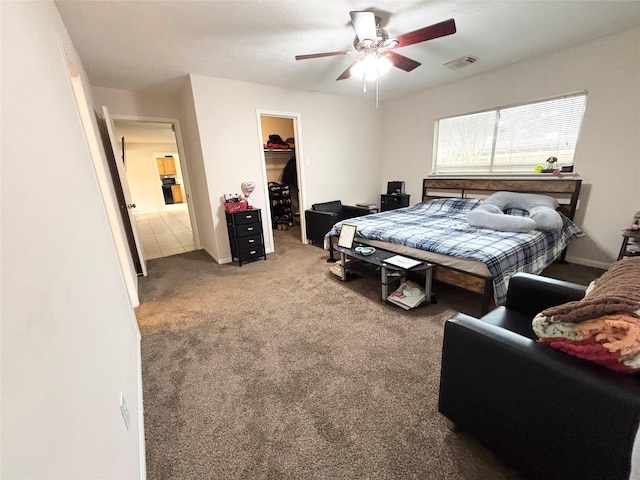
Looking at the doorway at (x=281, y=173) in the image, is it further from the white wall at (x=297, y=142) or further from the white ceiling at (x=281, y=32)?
the white ceiling at (x=281, y=32)

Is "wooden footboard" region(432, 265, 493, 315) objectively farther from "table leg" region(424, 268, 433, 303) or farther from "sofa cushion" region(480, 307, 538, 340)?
"sofa cushion" region(480, 307, 538, 340)

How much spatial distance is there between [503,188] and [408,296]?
2.39m

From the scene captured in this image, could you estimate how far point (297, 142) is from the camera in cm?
413

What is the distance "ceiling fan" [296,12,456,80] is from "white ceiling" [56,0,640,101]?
0.62 ft

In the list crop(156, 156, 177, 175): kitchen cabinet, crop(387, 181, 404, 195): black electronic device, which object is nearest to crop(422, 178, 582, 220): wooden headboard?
crop(387, 181, 404, 195): black electronic device

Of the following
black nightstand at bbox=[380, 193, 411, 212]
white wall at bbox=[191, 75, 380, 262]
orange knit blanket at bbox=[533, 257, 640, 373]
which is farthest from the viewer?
black nightstand at bbox=[380, 193, 411, 212]

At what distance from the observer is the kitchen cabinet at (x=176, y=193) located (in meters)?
9.91

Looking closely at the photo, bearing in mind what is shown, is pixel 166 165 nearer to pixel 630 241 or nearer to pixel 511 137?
pixel 511 137

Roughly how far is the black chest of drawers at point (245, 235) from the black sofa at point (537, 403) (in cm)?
294

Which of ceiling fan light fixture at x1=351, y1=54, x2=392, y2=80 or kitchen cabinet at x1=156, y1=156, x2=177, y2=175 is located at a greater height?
ceiling fan light fixture at x1=351, y1=54, x2=392, y2=80

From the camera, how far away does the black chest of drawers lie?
3.52 meters

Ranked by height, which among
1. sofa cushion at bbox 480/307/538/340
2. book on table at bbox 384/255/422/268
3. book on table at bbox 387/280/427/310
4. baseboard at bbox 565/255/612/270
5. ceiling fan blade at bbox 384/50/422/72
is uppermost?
ceiling fan blade at bbox 384/50/422/72

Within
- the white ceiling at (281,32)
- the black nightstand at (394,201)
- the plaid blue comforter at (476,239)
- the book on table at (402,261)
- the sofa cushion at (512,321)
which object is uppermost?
the white ceiling at (281,32)

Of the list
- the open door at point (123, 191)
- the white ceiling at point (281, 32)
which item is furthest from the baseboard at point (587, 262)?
the open door at point (123, 191)
